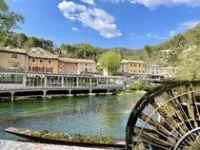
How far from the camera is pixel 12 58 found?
60.3 meters

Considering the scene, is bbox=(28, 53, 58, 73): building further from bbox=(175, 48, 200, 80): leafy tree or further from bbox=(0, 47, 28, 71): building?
bbox=(175, 48, 200, 80): leafy tree

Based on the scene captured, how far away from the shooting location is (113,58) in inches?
3452

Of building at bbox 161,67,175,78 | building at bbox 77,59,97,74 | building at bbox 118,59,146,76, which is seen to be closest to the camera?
building at bbox 161,67,175,78

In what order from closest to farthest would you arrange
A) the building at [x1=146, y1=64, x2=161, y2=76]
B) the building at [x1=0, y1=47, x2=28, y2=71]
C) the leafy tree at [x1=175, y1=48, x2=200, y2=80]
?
the leafy tree at [x1=175, y1=48, x2=200, y2=80], the building at [x1=0, y1=47, x2=28, y2=71], the building at [x1=146, y1=64, x2=161, y2=76]

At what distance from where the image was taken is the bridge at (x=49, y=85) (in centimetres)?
4178

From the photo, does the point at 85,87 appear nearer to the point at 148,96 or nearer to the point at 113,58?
the point at 113,58

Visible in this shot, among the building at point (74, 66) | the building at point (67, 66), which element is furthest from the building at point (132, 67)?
the building at point (67, 66)

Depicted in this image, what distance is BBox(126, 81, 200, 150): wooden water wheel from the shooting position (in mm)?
Answer: 8461

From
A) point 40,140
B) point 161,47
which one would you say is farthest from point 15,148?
point 161,47

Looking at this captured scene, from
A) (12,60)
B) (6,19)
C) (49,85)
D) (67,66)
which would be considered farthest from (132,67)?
(6,19)

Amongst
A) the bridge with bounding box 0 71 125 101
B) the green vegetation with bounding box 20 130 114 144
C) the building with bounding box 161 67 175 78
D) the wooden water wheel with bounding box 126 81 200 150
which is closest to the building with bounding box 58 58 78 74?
the bridge with bounding box 0 71 125 101

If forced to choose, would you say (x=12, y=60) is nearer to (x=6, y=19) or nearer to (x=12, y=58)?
(x=12, y=58)

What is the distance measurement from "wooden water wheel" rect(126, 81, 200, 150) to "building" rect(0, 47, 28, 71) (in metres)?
53.3

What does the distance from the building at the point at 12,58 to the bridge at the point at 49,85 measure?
13.1 meters
